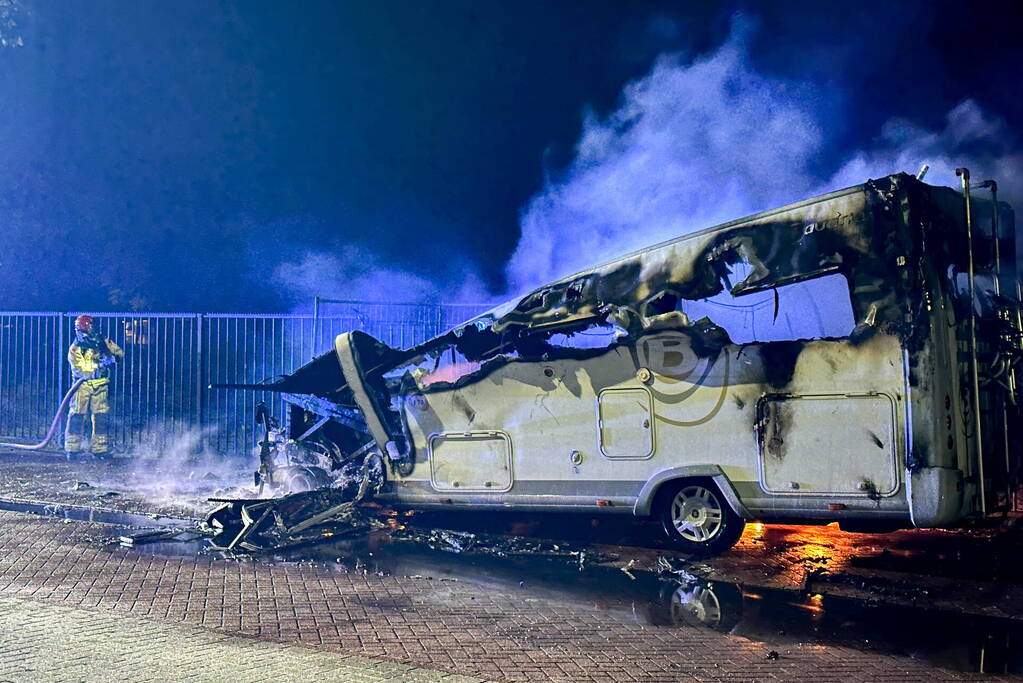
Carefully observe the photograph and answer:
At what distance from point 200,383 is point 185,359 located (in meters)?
0.69

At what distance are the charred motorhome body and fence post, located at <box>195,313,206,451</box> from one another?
25.1ft

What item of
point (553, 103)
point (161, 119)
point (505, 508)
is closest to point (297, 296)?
point (161, 119)

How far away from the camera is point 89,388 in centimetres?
1338

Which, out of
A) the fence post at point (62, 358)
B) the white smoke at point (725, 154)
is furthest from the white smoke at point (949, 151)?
the fence post at point (62, 358)

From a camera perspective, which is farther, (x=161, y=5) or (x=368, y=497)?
(x=161, y=5)

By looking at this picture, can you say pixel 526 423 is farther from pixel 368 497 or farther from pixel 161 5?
pixel 161 5

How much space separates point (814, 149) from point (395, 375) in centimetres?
872

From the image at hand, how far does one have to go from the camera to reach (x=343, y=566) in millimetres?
6906

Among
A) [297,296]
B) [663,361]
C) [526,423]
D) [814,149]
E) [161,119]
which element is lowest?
[526,423]

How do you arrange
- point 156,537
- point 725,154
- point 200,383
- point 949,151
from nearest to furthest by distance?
point 156,537, point 949,151, point 725,154, point 200,383

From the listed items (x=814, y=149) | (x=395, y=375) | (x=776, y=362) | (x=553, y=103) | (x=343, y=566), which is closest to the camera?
(x=776, y=362)

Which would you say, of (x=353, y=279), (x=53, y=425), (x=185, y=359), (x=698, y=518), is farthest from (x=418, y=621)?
(x=353, y=279)

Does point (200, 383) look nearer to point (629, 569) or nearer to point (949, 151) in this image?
point (629, 569)

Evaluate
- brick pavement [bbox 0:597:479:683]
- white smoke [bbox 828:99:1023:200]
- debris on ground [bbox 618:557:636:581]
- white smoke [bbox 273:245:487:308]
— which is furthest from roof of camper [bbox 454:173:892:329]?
white smoke [bbox 273:245:487:308]
